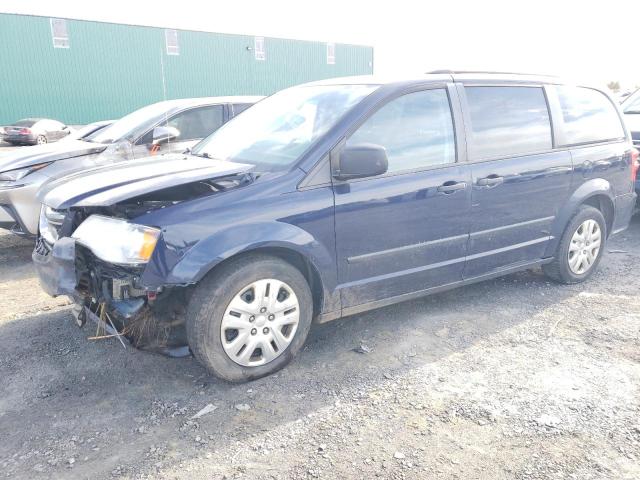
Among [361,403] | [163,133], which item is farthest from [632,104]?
[361,403]

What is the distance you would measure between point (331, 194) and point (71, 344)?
2053mm

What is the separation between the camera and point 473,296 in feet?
14.7

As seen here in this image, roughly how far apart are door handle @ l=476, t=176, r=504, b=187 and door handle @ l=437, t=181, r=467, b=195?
0.51 ft

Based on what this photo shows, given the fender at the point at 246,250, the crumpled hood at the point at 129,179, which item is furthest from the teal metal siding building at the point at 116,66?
the fender at the point at 246,250

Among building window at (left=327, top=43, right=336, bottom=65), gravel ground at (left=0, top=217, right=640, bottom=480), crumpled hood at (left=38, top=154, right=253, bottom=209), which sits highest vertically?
building window at (left=327, top=43, right=336, bottom=65)

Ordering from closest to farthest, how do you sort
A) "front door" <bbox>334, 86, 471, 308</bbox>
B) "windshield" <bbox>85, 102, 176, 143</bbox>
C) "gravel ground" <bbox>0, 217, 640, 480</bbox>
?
"gravel ground" <bbox>0, 217, 640, 480</bbox> → "front door" <bbox>334, 86, 471, 308</bbox> → "windshield" <bbox>85, 102, 176, 143</bbox>

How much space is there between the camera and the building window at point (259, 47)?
104ft

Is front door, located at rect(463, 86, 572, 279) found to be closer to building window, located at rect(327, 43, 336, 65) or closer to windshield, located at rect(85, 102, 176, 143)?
windshield, located at rect(85, 102, 176, 143)

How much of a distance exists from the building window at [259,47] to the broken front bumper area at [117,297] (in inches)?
1209

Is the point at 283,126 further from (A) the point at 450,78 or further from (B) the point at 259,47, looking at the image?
(B) the point at 259,47

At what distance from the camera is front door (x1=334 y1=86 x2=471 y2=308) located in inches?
132

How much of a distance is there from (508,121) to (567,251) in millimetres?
1298

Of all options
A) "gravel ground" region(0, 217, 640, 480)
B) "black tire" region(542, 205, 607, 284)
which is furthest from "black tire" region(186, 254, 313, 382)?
"black tire" region(542, 205, 607, 284)

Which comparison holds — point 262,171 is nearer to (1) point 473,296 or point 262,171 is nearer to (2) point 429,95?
(2) point 429,95
